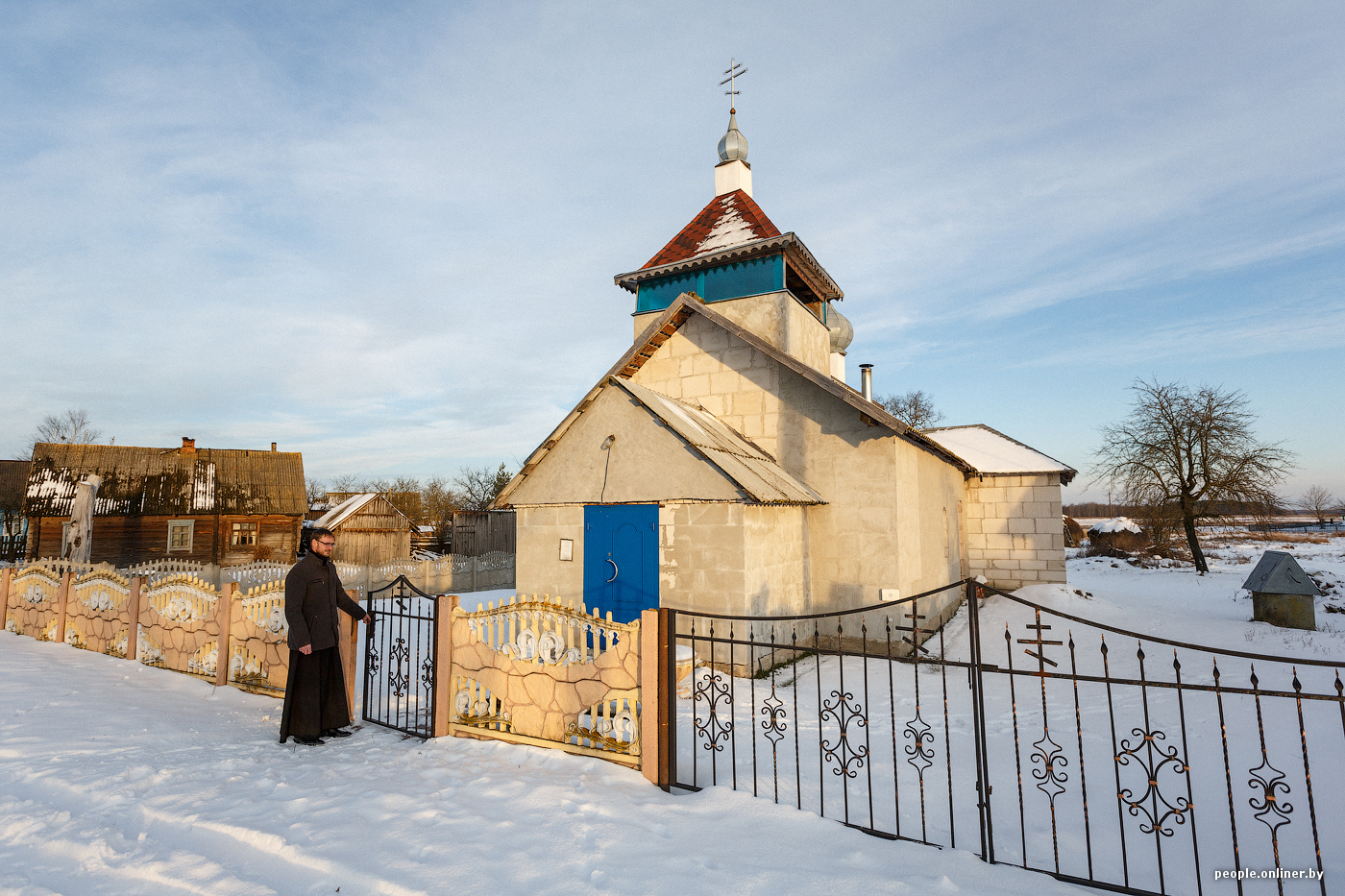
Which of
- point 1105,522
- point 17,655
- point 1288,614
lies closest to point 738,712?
point 17,655

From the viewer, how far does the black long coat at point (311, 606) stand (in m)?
6.49

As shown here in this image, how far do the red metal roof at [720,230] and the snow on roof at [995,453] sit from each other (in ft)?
22.7

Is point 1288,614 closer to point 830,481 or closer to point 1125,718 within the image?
point 1125,718

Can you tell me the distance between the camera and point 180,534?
29234 millimetres

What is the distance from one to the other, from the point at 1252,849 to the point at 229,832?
23.8 feet

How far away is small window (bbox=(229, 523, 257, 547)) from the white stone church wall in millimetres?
31634

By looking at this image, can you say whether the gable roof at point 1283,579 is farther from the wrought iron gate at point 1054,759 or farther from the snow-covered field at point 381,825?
the snow-covered field at point 381,825

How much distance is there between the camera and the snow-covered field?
154 inches

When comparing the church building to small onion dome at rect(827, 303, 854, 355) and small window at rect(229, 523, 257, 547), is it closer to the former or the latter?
small onion dome at rect(827, 303, 854, 355)

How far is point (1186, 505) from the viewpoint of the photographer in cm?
2452

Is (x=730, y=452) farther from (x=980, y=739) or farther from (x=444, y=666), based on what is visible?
(x=980, y=739)

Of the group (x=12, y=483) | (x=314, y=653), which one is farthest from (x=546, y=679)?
(x=12, y=483)

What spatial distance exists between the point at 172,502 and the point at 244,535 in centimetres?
324

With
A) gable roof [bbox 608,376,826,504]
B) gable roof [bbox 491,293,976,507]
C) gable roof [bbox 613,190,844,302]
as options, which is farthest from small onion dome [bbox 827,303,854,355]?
gable roof [bbox 608,376,826,504]
